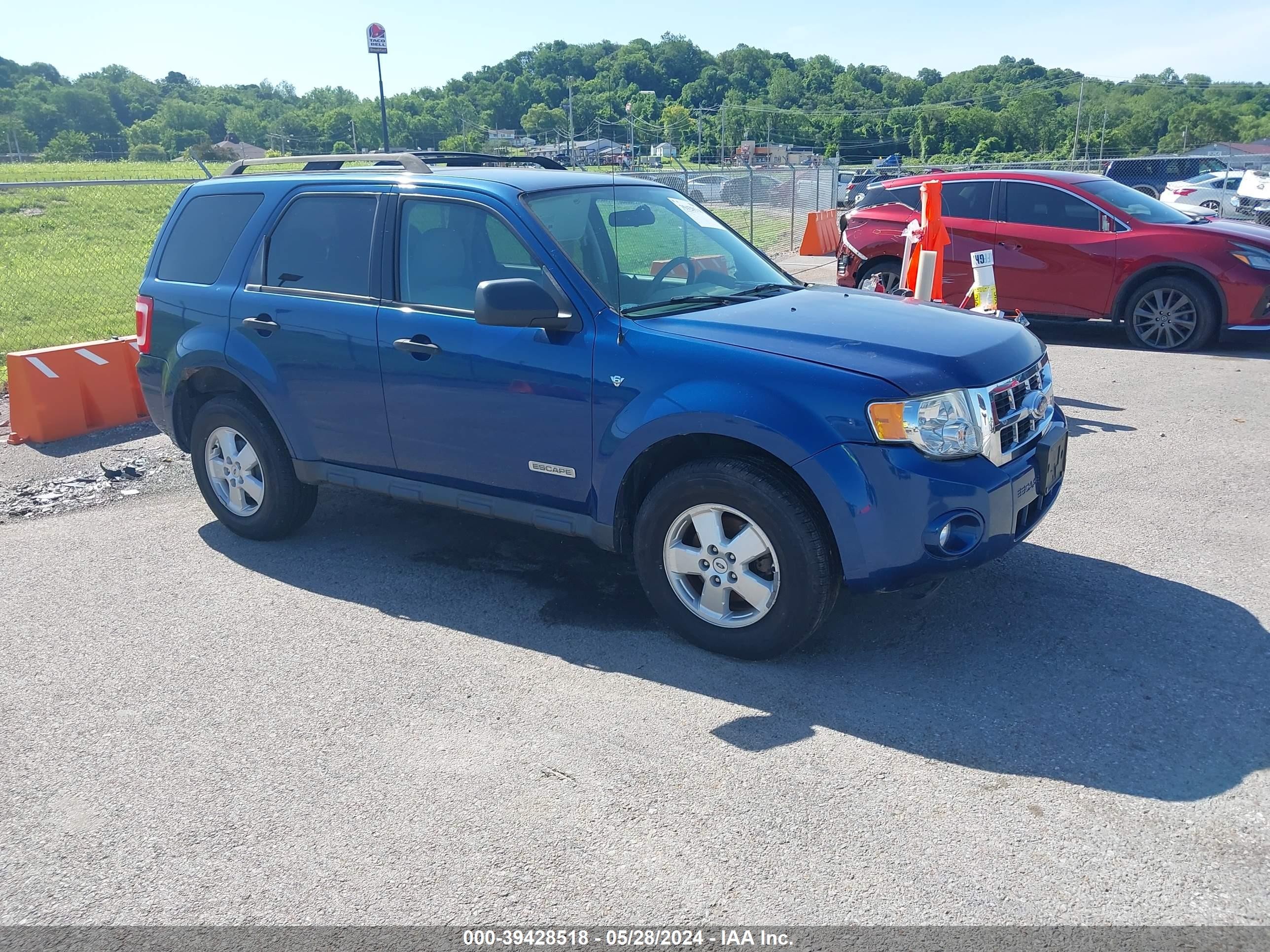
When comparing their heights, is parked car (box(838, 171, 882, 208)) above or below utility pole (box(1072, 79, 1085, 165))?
below

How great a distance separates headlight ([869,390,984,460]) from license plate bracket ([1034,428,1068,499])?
0.49 metres

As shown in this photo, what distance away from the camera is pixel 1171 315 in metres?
10.5

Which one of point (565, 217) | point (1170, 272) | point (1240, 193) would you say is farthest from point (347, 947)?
point (1240, 193)

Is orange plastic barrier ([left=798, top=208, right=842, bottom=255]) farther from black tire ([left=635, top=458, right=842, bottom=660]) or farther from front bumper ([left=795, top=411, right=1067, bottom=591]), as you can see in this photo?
front bumper ([left=795, top=411, right=1067, bottom=591])

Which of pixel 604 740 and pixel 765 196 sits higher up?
pixel 765 196

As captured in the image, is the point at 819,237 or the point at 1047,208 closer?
the point at 1047,208

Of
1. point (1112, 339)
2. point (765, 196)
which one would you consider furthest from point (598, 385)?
point (765, 196)

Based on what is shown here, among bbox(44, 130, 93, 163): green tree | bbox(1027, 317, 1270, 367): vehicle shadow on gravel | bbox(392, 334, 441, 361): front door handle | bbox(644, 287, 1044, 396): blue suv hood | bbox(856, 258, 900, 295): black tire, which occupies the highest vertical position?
bbox(44, 130, 93, 163): green tree

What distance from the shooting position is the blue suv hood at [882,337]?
13.1ft

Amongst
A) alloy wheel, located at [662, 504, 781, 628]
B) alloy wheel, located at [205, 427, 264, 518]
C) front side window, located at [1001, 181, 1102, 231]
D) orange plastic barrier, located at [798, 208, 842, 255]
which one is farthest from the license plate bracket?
orange plastic barrier, located at [798, 208, 842, 255]

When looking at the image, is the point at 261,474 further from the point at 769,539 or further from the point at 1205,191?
the point at 1205,191

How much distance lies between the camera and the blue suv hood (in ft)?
13.1

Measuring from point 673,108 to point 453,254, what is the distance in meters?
12.9

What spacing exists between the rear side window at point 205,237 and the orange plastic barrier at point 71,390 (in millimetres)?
2078
